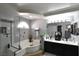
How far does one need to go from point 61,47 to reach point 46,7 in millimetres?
808

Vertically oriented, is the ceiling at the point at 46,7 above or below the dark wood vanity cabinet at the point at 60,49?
above

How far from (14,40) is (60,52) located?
906 millimetres

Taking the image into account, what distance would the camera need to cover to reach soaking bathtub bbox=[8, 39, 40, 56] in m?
1.78

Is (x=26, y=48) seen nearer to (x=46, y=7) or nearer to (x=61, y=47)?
(x=61, y=47)

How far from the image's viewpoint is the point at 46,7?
1.77m

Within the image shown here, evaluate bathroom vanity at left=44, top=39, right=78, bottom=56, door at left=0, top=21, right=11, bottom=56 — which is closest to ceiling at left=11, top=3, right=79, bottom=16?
door at left=0, top=21, right=11, bottom=56

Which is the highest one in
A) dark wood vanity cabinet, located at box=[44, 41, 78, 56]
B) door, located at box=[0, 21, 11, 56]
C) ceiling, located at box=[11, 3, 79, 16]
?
ceiling, located at box=[11, 3, 79, 16]

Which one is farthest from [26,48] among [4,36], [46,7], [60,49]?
[46,7]

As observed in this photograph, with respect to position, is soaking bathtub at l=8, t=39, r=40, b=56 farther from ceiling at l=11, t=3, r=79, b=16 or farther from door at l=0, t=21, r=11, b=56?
ceiling at l=11, t=3, r=79, b=16

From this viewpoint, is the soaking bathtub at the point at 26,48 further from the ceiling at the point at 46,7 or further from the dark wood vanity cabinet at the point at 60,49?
the ceiling at the point at 46,7

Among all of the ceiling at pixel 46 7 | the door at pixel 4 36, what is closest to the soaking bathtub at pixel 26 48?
the door at pixel 4 36

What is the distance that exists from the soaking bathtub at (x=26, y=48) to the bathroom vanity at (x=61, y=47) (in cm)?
18

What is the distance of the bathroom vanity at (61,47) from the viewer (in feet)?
5.55

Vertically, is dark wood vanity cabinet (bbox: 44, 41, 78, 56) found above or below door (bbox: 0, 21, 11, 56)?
below
